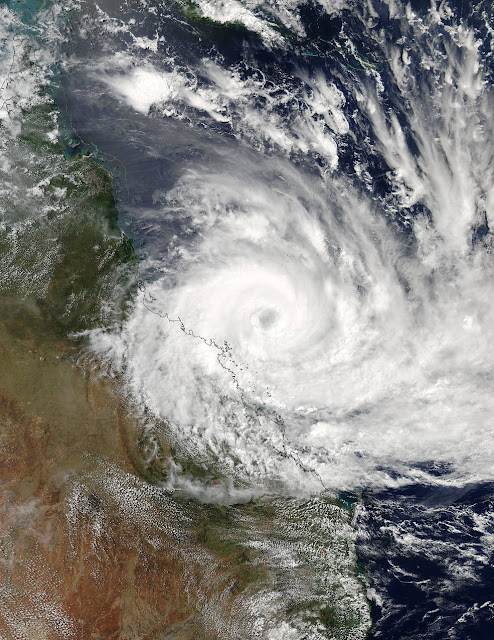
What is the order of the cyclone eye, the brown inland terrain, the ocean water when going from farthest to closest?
1. the cyclone eye
2. the ocean water
3. the brown inland terrain

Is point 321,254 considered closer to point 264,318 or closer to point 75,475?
point 264,318

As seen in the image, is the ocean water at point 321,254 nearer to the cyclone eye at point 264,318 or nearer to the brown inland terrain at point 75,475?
the cyclone eye at point 264,318

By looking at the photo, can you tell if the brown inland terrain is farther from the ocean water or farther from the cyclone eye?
the cyclone eye

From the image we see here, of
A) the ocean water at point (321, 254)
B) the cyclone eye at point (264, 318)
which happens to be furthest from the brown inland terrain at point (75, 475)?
the cyclone eye at point (264, 318)

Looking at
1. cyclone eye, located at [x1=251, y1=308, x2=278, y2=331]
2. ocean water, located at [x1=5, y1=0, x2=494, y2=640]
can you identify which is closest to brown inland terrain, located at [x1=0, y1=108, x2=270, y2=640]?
ocean water, located at [x1=5, y1=0, x2=494, y2=640]

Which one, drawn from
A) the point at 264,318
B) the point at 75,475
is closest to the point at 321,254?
the point at 264,318

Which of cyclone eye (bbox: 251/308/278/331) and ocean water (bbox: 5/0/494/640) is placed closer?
ocean water (bbox: 5/0/494/640)

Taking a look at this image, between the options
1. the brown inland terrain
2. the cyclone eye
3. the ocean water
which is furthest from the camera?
the cyclone eye
